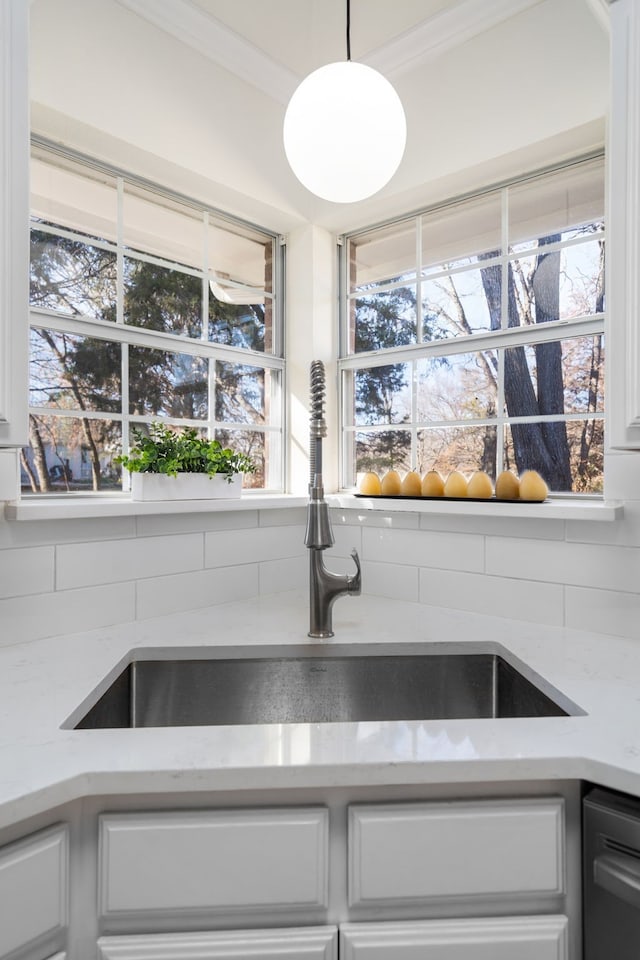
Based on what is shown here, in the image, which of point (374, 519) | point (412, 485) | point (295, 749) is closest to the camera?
point (295, 749)

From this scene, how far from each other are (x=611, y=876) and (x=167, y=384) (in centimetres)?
159

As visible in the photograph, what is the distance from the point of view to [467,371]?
73.7 inches

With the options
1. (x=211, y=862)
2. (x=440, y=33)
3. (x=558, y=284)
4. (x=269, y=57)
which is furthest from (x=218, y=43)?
(x=211, y=862)

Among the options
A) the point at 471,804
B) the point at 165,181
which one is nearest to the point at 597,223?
the point at 165,181

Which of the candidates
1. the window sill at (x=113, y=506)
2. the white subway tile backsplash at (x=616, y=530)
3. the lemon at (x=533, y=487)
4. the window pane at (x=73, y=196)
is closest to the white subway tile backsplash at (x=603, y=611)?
the white subway tile backsplash at (x=616, y=530)

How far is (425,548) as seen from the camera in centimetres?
181

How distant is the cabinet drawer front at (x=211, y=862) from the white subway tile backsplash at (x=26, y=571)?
2.39 feet

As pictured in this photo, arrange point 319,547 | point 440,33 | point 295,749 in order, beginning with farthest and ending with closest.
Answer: point 440,33 → point 319,547 → point 295,749

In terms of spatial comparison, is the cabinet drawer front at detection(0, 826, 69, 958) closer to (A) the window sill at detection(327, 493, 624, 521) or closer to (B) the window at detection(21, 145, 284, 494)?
(B) the window at detection(21, 145, 284, 494)

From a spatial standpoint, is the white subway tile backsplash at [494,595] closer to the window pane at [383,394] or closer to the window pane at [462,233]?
the window pane at [383,394]

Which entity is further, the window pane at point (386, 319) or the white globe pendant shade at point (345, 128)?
the window pane at point (386, 319)

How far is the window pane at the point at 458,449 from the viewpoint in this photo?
1.82 m

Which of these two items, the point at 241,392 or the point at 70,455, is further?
the point at 241,392

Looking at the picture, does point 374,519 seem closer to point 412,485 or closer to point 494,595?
point 412,485
